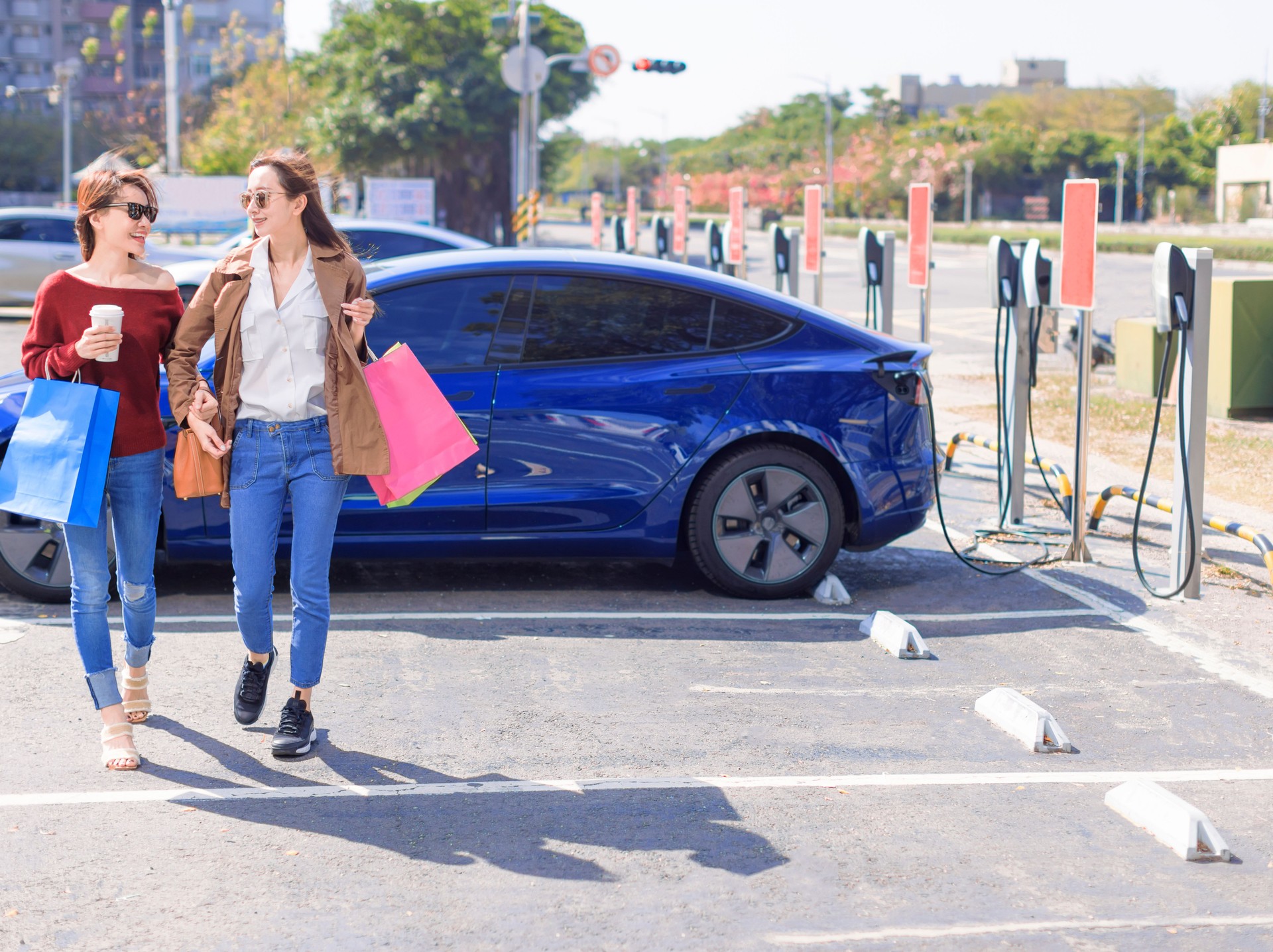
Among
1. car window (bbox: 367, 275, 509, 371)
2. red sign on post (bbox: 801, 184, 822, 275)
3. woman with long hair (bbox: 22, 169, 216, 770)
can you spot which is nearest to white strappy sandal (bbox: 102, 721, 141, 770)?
woman with long hair (bbox: 22, 169, 216, 770)

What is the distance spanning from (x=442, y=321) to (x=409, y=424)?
1.88 meters

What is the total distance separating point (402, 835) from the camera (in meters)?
4.08

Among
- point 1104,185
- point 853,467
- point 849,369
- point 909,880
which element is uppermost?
point 1104,185

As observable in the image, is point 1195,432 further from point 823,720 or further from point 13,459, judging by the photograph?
point 13,459

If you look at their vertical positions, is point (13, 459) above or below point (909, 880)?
above

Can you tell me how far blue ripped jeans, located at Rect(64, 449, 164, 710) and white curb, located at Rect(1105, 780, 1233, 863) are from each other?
114 inches

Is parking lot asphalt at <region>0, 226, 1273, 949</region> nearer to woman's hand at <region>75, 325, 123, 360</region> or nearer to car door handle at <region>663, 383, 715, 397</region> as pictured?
car door handle at <region>663, 383, 715, 397</region>

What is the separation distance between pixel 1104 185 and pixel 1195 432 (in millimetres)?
90004

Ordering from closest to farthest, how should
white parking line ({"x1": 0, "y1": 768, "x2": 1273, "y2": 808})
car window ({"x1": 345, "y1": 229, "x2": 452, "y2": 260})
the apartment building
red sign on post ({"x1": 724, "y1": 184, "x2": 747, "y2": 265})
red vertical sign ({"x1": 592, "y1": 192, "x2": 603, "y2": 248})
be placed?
1. white parking line ({"x1": 0, "y1": 768, "x2": 1273, "y2": 808})
2. red sign on post ({"x1": 724, "y1": 184, "x2": 747, "y2": 265})
3. car window ({"x1": 345, "y1": 229, "x2": 452, "y2": 260})
4. red vertical sign ({"x1": 592, "y1": 192, "x2": 603, "y2": 248})
5. the apartment building

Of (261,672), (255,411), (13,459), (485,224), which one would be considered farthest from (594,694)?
(485,224)

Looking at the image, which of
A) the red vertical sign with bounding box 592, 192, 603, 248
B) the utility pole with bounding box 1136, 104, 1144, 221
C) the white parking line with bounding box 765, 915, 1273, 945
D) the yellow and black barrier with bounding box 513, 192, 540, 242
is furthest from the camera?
the utility pole with bounding box 1136, 104, 1144, 221

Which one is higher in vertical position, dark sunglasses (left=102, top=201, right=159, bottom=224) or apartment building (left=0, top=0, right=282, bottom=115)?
apartment building (left=0, top=0, right=282, bottom=115)

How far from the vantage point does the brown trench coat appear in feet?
14.8

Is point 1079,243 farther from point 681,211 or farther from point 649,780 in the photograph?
point 681,211
